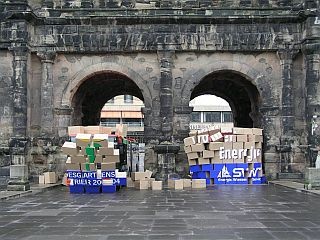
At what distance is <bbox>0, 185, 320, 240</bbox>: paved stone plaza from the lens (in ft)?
24.7

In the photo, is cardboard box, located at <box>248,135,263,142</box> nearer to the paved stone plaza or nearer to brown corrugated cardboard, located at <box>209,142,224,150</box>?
brown corrugated cardboard, located at <box>209,142,224,150</box>

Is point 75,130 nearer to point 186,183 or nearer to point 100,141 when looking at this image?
point 100,141

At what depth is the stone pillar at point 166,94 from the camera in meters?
17.4

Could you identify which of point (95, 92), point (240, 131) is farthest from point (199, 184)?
point (95, 92)

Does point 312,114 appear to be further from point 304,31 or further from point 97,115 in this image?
point 97,115

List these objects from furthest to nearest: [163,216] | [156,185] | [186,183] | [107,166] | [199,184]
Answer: [186,183] < [199,184] < [156,185] < [107,166] < [163,216]

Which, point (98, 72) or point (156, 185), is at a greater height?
point (98, 72)

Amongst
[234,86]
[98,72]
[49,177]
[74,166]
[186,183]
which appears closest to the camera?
[74,166]

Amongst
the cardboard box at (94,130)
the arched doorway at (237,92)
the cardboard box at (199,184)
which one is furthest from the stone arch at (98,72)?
the cardboard box at (199,184)

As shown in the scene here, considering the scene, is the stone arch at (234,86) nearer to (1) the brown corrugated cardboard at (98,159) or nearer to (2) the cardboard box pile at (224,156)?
(2) the cardboard box pile at (224,156)

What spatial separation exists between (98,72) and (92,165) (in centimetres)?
480

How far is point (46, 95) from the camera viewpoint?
699 inches

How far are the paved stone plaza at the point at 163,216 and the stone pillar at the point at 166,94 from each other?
399 centimetres

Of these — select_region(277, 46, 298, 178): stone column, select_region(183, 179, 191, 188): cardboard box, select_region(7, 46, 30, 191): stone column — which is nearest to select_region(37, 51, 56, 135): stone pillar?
select_region(7, 46, 30, 191): stone column
